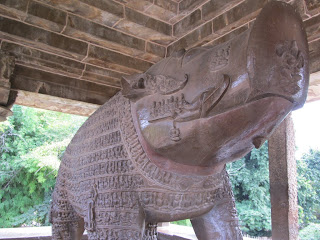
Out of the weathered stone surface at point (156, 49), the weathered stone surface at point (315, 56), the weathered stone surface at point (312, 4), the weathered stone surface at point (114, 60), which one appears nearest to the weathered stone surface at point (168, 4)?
the weathered stone surface at point (156, 49)

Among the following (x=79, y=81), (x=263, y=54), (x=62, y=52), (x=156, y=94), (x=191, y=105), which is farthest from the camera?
(x=79, y=81)

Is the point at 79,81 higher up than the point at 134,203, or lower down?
higher up

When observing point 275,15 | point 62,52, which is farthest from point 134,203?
point 62,52

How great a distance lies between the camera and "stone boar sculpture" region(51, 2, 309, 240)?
2.11 feet

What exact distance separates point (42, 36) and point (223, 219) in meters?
2.72

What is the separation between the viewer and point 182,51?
0.87 metres

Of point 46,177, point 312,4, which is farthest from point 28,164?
point 312,4

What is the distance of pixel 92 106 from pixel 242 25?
2.31 metres

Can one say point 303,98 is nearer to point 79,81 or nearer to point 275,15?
point 275,15

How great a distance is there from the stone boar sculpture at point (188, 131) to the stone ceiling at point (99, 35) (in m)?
2.00

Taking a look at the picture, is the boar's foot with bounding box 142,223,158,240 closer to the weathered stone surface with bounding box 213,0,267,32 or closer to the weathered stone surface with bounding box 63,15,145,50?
the weathered stone surface with bounding box 213,0,267,32

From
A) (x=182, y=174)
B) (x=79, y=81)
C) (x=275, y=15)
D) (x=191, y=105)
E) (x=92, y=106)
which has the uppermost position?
(x=79, y=81)

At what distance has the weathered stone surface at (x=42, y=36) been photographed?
280 cm

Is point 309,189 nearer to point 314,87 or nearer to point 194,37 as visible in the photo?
point 314,87
